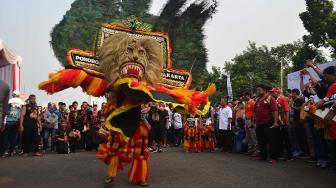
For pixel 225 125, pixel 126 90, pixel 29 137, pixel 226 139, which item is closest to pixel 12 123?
pixel 29 137

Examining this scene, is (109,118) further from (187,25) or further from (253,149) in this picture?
(187,25)

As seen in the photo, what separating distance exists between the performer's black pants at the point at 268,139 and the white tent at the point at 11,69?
978 cm

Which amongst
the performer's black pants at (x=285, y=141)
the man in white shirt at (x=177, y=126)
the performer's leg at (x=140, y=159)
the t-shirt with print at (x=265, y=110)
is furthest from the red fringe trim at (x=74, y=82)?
the man in white shirt at (x=177, y=126)

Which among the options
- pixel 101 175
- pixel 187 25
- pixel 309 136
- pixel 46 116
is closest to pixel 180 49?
pixel 187 25

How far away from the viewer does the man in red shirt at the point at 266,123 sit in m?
8.91

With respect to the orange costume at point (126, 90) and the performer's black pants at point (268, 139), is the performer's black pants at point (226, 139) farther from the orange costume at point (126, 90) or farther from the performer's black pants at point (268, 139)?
the orange costume at point (126, 90)

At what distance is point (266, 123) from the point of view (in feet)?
29.5

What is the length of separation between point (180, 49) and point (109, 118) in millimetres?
27839

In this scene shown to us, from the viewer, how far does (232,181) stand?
6.19m

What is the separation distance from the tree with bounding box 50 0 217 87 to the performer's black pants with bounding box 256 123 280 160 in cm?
2109

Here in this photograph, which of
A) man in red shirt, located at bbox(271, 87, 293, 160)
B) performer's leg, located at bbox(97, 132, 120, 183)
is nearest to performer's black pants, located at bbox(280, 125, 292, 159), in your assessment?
man in red shirt, located at bbox(271, 87, 293, 160)

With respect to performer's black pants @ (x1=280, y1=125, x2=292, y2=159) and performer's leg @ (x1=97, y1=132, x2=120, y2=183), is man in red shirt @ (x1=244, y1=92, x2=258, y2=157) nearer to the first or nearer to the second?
performer's black pants @ (x1=280, y1=125, x2=292, y2=159)

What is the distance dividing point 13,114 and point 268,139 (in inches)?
282

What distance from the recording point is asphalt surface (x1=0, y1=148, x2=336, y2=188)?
5984 mm
